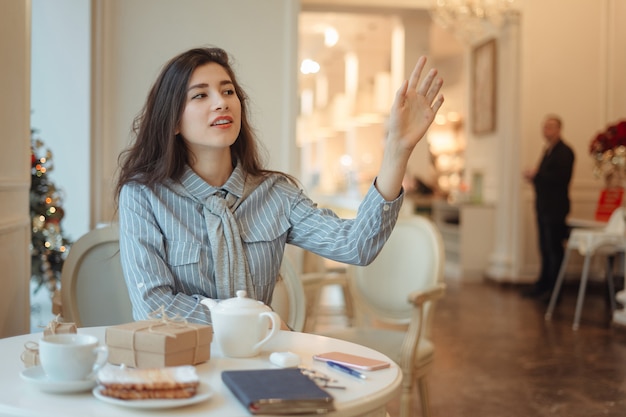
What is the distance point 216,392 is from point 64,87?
2694 millimetres

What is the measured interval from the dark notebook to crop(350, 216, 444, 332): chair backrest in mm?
2092

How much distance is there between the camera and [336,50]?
16.1 metres

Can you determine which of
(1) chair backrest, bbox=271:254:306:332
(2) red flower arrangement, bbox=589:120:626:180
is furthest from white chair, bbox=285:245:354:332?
(2) red flower arrangement, bbox=589:120:626:180

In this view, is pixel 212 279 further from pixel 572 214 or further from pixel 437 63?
pixel 437 63

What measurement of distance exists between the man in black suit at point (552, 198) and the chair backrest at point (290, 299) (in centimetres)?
517

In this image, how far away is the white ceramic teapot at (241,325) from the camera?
1.47 m

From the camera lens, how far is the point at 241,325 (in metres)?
1.48

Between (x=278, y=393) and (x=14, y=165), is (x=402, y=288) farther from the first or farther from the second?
(x=278, y=393)

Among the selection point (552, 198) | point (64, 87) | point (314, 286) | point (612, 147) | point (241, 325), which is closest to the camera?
point (241, 325)

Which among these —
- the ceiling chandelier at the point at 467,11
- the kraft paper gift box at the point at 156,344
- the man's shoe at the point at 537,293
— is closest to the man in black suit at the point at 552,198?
the man's shoe at the point at 537,293

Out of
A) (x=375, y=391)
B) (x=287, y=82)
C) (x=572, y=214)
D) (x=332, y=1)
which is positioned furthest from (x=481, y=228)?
(x=375, y=391)

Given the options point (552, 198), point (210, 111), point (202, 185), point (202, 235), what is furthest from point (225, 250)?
point (552, 198)

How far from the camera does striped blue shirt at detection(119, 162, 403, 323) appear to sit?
6.03 feet

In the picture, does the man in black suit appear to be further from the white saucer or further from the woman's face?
the white saucer
